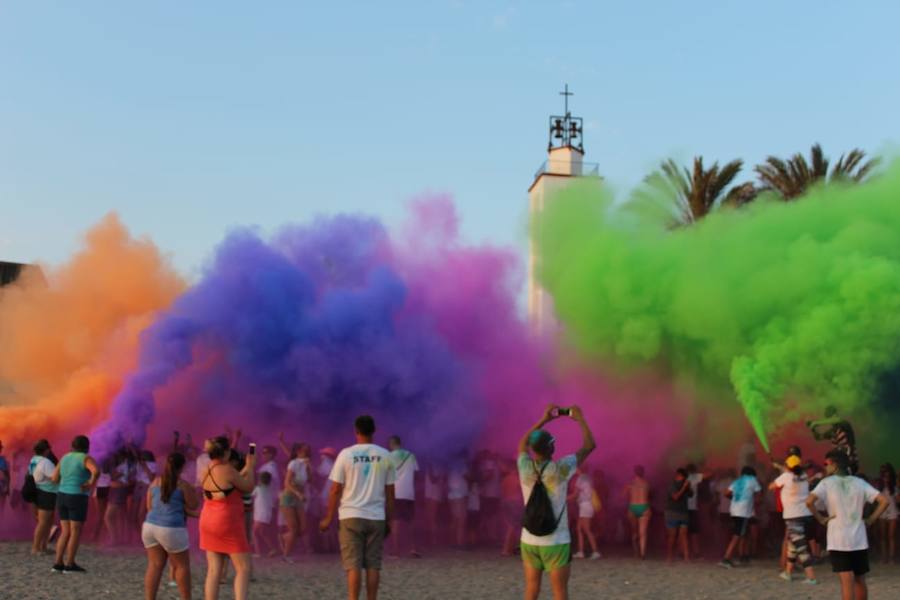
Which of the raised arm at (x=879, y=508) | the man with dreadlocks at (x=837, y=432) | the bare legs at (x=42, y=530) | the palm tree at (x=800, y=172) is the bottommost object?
the bare legs at (x=42, y=530)

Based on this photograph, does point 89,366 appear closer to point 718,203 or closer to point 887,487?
point 887,487

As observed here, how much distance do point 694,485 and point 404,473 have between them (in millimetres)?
4003

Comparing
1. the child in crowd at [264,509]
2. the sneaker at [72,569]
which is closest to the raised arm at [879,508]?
the child in crowd at [264,509]

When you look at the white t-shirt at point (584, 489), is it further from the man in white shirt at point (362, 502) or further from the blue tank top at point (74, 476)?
the blue tank top at point (74, 476)

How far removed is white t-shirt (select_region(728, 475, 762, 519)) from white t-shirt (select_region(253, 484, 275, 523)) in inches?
228

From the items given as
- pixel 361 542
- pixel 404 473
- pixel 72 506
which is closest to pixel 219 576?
pixel 361 542

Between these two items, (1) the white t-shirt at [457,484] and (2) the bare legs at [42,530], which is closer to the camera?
(2) the bare legs at [42,530]

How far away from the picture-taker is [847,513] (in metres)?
7.94

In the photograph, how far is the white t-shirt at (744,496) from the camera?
12.1m

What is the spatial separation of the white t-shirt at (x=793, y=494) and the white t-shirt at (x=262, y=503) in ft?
20.1

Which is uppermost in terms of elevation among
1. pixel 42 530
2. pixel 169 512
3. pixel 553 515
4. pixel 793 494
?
pixel 793 494

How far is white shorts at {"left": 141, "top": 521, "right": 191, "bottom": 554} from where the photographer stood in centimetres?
766

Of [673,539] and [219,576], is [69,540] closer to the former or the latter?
[219,576]

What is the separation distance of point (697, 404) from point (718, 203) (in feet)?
38.4
